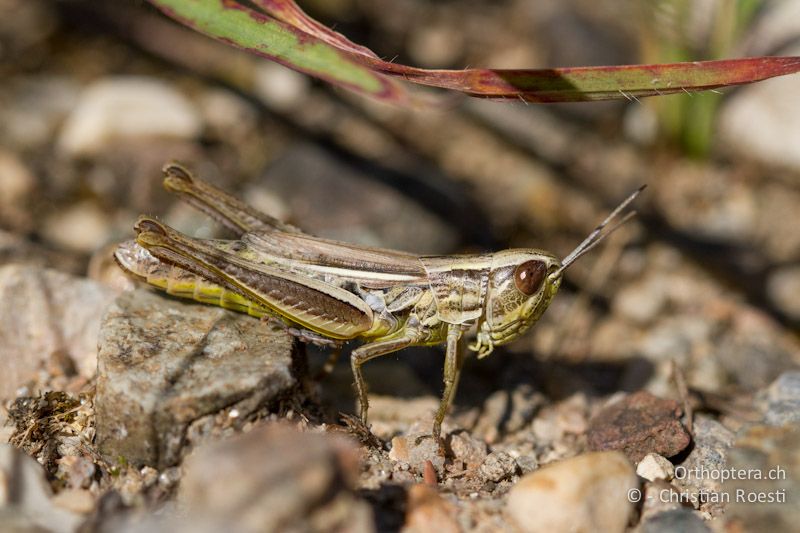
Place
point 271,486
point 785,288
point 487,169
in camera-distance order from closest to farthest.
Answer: point 271,486, point 785,288, point 487,169

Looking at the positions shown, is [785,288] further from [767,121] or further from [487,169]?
[487,169]

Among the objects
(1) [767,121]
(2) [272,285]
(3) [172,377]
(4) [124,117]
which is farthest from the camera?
(1) [767,121]

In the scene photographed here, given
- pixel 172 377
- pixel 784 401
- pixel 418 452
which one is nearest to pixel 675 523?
pixel 418 452

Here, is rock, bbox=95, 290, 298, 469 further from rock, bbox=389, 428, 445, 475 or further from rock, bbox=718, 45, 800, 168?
rock, bbox=718, 45, 800, 168

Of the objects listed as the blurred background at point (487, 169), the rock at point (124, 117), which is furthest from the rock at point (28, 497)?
the rock at point (124, 117)

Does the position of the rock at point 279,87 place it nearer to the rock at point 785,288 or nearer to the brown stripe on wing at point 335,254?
the brown stripe on wing at point 335,254

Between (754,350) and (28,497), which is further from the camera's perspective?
(754,350)

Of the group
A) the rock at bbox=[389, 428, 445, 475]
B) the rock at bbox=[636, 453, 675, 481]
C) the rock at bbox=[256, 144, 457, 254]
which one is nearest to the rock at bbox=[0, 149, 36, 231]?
the rock at bbox=[256, 144, 457, 254]

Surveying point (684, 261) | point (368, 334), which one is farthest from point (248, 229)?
point (684, 261)
